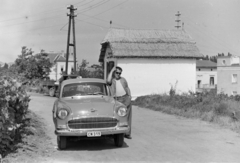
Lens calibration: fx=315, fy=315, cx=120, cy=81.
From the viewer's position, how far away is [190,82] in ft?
90.1

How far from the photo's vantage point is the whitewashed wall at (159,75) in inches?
1047

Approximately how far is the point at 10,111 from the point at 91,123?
1785 millimetres

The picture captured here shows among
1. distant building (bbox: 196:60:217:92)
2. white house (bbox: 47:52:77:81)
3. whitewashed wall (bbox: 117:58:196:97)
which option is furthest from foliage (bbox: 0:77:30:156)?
distant building (bbox: 196:60:217:92)

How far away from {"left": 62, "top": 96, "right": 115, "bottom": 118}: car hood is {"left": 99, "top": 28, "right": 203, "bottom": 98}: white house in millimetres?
17788

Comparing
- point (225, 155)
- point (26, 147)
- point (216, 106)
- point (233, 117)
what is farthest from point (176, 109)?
point (26, 147)

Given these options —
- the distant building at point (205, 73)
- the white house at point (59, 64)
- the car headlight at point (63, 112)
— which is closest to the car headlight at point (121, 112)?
the car headlight at point (63, 112)

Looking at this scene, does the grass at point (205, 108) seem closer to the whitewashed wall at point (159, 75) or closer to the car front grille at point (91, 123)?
the car front grille at point (91, 123)

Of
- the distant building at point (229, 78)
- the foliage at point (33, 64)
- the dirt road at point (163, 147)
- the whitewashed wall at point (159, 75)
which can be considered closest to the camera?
the dirt road at point (163, 147)

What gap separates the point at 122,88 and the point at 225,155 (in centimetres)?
325

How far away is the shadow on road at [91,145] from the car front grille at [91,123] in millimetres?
664

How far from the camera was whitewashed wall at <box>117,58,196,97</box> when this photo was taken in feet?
87.2

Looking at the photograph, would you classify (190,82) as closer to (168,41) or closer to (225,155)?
(168,41)

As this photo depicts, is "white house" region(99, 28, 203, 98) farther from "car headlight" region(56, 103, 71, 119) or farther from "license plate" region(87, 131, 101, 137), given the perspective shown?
"license plate" region(87, 131, 101, 137)

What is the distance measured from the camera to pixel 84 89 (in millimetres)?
8805
